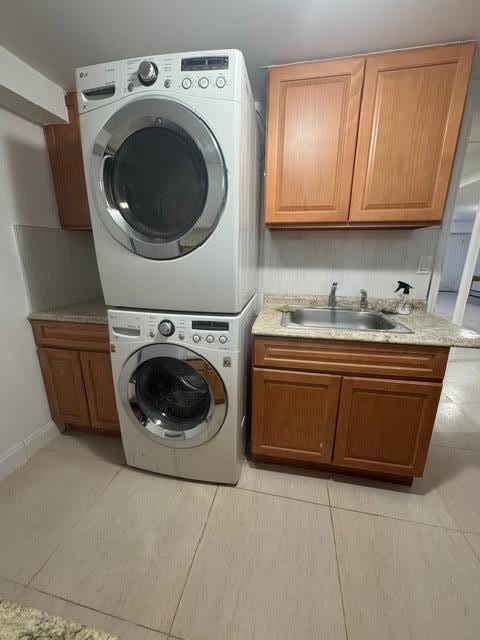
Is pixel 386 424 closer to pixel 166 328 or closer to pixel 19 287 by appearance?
pixel 166 328

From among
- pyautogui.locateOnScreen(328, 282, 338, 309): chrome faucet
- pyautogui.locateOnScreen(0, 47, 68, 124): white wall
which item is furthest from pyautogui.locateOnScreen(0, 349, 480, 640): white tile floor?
pyautogui.locateOnScreen(0, 47, 68, 124): white wall

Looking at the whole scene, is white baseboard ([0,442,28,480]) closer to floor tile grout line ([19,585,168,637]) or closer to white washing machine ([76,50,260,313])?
floor tile grout line ([19,585,168,637])

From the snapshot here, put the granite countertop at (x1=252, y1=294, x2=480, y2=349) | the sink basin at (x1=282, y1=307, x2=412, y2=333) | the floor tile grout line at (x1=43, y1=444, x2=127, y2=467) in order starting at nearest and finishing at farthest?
the granite countertop at (x1=252, y1=294, x2=480, y2=349) → the floor tile grout line at (x1=43, y1=444, x2=127, y2=467) → the sink basin at (x1=282, y1=307, x2=412, y2=333)

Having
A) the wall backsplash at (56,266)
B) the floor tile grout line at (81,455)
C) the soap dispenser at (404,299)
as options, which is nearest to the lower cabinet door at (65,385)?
the floor tile grout line at (81,455)

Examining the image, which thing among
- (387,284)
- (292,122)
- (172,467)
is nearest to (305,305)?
(387,284)

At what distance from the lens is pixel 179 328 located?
118cm

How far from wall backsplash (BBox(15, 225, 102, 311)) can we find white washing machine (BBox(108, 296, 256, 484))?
0.79 metres

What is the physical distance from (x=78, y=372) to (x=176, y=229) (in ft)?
3.73

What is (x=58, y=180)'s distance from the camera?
168 centimetres

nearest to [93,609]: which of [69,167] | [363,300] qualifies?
[363,300]

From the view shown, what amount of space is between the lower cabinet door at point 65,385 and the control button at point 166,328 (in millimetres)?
764

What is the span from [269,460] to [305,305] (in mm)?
1035

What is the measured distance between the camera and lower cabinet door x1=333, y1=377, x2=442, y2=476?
1244mm

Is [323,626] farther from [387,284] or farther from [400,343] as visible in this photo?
[387,284]
